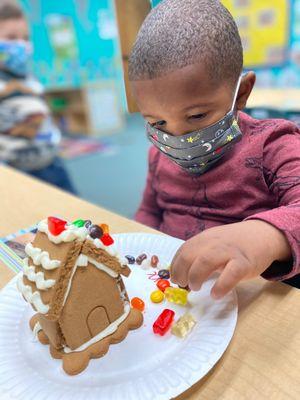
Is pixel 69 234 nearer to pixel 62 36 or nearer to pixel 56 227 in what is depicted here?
pixel 56 227

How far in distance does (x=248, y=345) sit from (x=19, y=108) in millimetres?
1542

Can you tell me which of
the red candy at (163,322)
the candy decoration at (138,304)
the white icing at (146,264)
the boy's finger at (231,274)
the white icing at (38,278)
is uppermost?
the white icing at (38,278)

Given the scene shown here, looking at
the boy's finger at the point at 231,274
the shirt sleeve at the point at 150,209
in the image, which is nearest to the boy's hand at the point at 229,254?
the boy's finger at the point at 231,274

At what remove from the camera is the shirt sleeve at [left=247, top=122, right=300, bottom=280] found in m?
0.49

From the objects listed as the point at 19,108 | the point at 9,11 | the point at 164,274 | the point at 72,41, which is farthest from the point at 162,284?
the point at 72,41

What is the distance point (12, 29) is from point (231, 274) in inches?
65.6

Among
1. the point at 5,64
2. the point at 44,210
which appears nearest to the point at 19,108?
the point at 5,64

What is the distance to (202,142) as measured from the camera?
0.61 meters

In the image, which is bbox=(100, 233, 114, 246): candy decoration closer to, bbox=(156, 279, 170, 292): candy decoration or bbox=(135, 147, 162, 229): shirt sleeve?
bbox=(156, 279, 170, 292): candy decoration

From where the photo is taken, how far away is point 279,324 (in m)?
0.48

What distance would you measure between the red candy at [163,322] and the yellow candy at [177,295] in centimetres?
3

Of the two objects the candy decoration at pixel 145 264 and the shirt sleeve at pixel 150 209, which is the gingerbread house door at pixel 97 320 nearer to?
the candy decoration at pixel 145 264

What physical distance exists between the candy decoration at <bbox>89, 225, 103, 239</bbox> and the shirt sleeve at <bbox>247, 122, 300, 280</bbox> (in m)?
0.20

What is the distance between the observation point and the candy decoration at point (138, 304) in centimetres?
54
